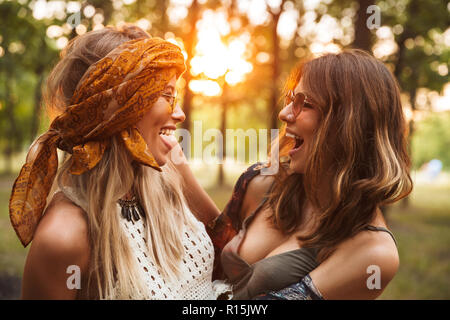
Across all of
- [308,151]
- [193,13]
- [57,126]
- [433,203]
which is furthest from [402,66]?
[57,126]

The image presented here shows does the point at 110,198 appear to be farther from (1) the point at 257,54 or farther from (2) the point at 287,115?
(1) the point at 257,54

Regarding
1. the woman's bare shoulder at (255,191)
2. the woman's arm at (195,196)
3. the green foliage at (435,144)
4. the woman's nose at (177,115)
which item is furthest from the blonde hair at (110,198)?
the green foliage at (435,144)

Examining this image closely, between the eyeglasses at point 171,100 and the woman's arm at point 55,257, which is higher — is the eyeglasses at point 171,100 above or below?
above

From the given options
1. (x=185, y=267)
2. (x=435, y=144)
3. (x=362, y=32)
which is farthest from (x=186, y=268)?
(x=435, y=144)

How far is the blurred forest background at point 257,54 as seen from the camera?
23.0ft

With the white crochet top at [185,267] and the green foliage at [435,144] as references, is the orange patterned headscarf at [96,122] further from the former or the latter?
the green foliage at [435,144]

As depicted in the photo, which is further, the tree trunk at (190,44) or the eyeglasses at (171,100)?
the tree trunk at (190,44)

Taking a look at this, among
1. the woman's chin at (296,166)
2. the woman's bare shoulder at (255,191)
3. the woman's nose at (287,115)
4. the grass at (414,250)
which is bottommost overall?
the grass at (414,250)

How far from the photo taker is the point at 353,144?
106 inches

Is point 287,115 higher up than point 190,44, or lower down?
lower down

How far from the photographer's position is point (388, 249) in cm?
247

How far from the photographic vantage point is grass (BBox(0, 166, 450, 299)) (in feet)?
25.4

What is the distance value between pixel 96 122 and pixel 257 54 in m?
19.9
